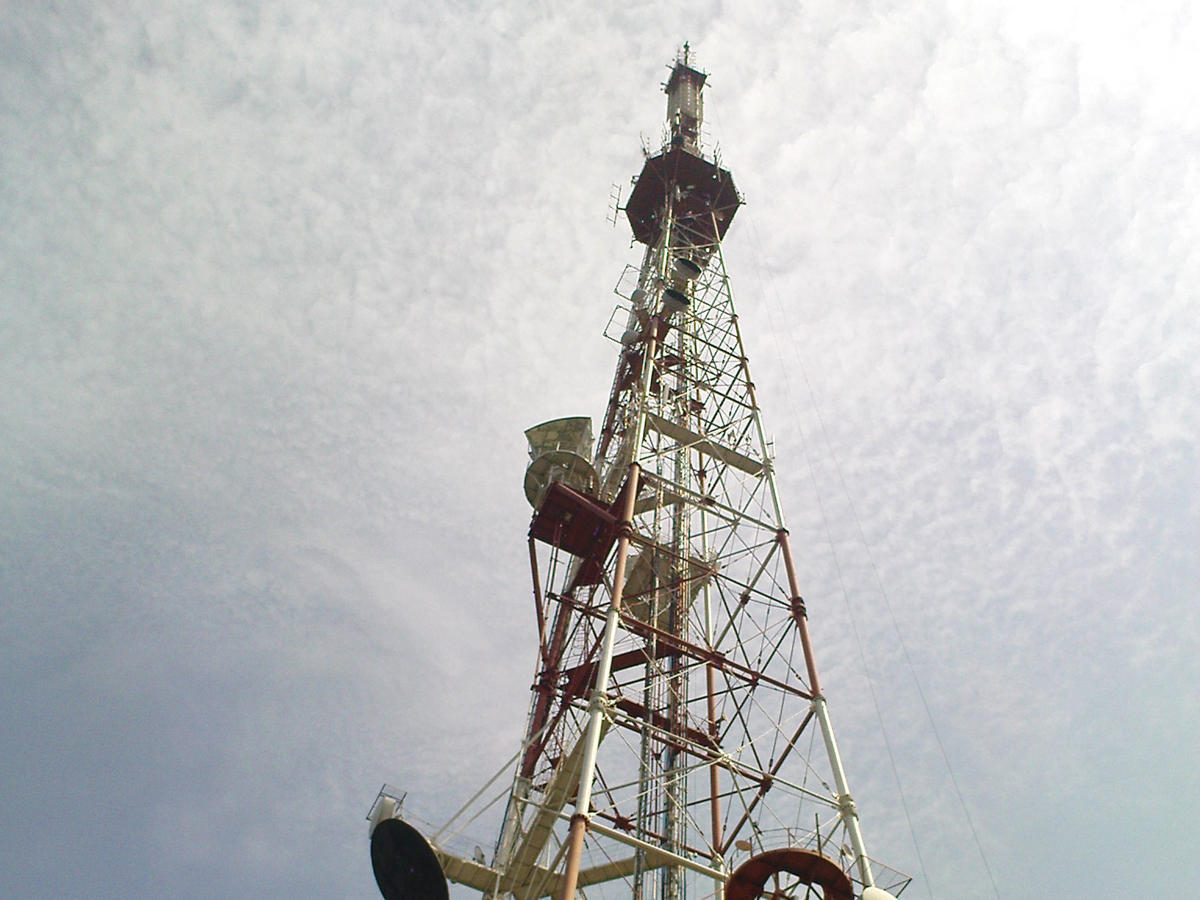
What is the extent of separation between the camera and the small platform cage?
28.1 metres

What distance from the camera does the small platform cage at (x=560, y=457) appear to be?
28.1m

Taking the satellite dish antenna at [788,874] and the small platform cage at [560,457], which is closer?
the satellite dish antenna at [788,874]

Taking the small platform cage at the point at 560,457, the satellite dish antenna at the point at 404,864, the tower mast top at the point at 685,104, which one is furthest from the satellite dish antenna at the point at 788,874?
the tower mast top at the point at 685,104

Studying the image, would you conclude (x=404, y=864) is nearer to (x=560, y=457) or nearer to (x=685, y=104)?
(x=560, y=457)

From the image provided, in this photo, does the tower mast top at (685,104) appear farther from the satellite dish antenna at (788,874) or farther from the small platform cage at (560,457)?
the satellite dish antenna at (788,874)

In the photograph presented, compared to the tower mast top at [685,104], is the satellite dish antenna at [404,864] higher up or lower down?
lower down

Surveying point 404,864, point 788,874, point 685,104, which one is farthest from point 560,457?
point 685,104

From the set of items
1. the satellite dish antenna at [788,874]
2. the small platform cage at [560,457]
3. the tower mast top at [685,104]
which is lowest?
the satellite dish antenna at [788,874]

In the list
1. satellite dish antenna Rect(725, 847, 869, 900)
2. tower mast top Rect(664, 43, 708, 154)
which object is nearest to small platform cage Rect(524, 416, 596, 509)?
satellite dish antenna Rect(725, 847, 869, 900)

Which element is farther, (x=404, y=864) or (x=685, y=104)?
(x=685, y=104)

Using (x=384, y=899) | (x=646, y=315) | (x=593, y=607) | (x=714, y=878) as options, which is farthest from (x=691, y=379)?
(x=384, y=899)

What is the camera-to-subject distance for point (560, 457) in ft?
92.9

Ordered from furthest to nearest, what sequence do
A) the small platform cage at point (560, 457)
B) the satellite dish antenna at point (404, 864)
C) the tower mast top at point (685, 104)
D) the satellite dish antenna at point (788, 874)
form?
the tower mast top at point (685, 104) → the small platform cage at point (560, 457) → the satellite dish antenna at point (404, 864) → the satellite dish antenna at point (788, 874)

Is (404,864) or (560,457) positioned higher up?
(560,457)
